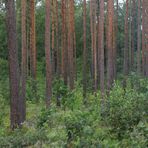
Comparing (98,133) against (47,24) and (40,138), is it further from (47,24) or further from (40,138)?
(47,24)

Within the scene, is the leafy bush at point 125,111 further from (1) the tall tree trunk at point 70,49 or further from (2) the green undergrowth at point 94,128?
(1) the tall tree trunk at point 70,49

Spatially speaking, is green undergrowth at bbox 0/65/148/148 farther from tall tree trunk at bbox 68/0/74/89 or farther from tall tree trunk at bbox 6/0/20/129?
tall tree trunk at bbox 68/0/74/89

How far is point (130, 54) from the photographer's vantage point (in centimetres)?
3212

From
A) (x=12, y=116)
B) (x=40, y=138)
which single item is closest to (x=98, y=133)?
(x=40, y=138)

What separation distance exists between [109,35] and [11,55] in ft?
27.8

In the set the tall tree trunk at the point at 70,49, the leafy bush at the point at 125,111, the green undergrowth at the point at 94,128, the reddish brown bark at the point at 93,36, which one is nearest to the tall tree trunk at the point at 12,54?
the green undergrowth at the point at 94,128

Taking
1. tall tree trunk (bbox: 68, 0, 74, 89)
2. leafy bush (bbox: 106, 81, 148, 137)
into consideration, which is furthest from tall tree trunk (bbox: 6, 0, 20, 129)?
tall tree trunk (bbox: 68, 0, 74, 89)

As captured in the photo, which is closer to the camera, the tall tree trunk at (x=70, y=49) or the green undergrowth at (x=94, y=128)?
the green undergrowth at (x=94, y=128)

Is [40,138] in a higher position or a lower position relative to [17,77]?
lower

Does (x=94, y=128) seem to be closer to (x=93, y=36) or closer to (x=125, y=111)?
(x=125, y=111)

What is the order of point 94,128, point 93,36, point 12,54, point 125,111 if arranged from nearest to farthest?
point 94,128 < point 125,111 < point 12,54 < point 93,36

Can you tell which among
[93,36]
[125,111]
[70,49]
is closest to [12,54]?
[125,111]

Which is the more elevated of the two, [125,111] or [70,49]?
[70,49]

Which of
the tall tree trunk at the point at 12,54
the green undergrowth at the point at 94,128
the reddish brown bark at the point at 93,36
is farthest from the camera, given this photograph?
the reddish brown bark at the point at 93,36
